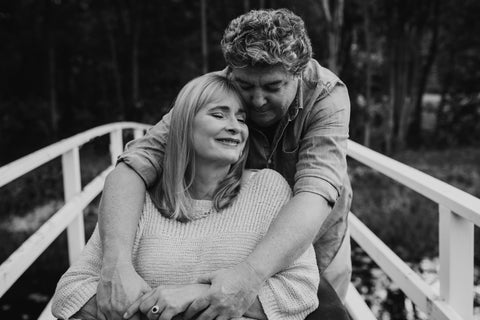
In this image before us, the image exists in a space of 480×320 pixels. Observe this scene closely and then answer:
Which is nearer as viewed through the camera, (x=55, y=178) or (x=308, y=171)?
(x=308, y=171)

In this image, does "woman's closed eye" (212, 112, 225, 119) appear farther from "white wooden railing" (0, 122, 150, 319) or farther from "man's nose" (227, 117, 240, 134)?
"white wooden railing" (0, 122, 150, 319)

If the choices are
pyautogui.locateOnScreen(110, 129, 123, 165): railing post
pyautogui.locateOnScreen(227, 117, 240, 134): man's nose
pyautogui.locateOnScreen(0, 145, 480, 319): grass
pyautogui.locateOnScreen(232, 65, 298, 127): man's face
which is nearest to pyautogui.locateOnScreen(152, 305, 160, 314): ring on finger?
pyautogui.locateOnScreen(227, 117, 240, 134): man's nose

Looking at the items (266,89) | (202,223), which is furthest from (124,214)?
(266,89)

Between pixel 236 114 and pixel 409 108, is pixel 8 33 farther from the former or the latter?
pixel 236 114

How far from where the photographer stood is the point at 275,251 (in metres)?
1.41

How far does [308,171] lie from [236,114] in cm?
26

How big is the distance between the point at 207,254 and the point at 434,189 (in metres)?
0.65

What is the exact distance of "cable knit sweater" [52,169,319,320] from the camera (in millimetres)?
1446

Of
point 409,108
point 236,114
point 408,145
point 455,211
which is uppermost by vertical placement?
point 236,114

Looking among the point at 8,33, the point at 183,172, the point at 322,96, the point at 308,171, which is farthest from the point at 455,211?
the point at 8,33

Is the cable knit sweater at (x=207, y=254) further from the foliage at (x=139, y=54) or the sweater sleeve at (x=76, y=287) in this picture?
the foliage at (x=139, y=54)

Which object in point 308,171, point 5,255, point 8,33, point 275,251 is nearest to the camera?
point 275,251

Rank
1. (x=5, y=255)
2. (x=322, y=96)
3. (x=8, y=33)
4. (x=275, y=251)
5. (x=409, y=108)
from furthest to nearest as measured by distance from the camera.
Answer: (x=409, y=108) → (x=8, y=33) → (x=5, y=255) → (x=322, y=96) → (x=275, y=251)

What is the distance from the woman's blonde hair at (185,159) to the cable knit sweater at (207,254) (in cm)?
3
